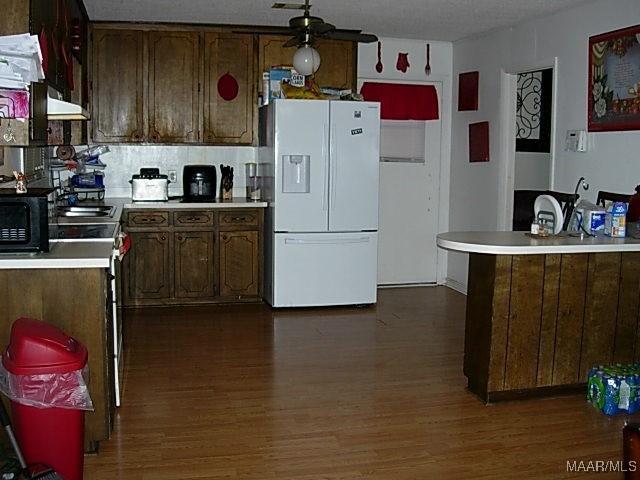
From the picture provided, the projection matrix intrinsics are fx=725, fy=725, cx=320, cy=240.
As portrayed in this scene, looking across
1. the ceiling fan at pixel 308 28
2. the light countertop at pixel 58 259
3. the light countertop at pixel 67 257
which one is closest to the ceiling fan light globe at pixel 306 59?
the ceiling fan at pixel 308 28

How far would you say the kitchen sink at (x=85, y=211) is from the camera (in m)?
5.02

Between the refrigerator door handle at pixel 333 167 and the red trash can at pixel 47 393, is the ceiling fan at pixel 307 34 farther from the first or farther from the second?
the red trash can at pixel 47 393

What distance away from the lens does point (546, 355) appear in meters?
3.92

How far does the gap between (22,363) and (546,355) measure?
2.65m

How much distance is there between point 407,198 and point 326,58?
1.58m

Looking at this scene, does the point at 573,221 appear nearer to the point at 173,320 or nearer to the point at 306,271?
the point at 306,271

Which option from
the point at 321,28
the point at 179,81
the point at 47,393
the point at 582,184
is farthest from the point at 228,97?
the point at 47,393

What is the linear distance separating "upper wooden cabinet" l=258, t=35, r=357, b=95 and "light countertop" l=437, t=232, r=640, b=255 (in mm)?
2928

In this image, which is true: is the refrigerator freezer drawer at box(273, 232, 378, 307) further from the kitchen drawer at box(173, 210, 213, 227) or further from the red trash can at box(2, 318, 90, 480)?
the red trash can at box(2, 318, 90, 480)

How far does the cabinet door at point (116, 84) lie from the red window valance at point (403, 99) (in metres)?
2.06

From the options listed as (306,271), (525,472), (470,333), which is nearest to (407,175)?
(306,271)

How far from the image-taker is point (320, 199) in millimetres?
5996

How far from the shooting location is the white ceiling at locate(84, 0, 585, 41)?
521cm

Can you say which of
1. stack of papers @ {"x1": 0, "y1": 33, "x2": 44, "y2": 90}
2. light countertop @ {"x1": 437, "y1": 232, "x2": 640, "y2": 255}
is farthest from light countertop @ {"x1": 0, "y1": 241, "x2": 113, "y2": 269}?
light countertop @ {"x1": 437, "y1": 232, "x2": 640, "y2": 255}
